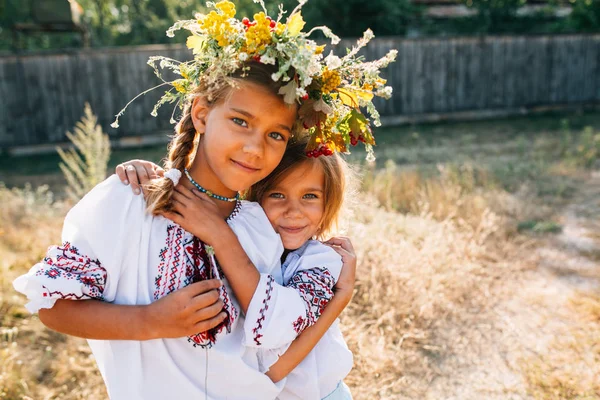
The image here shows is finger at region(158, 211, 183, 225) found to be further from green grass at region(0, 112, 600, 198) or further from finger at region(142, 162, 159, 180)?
green grass at region(0, 112, 600, 198)

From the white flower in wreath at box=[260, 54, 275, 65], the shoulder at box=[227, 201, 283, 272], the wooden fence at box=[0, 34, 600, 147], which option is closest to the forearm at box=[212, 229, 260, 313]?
the shoulder at box=[227, 201, 283, 272]

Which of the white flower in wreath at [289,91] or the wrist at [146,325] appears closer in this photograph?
the wrist at [146,325]

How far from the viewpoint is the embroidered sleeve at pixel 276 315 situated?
5.30 ft

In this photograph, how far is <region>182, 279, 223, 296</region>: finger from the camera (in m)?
1.56

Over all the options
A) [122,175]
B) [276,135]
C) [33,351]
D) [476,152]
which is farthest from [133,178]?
[476,152]

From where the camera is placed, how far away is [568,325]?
Result: 341 centimetres

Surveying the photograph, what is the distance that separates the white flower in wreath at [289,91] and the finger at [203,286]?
2.03 ft

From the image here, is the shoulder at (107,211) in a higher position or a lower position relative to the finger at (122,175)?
lower

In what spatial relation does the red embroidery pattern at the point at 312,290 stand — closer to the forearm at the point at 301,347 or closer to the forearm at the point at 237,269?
the forearm at the point at 301,347

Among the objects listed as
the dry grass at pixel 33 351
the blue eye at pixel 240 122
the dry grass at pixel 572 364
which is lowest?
the dry grass at pixel 572 364

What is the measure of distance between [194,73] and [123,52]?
870cm

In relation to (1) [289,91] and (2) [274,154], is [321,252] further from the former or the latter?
(1) [289,91]

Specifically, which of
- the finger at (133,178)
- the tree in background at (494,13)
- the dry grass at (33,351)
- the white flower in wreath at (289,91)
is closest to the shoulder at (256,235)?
the finger at (133,178)

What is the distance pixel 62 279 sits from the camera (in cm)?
146
